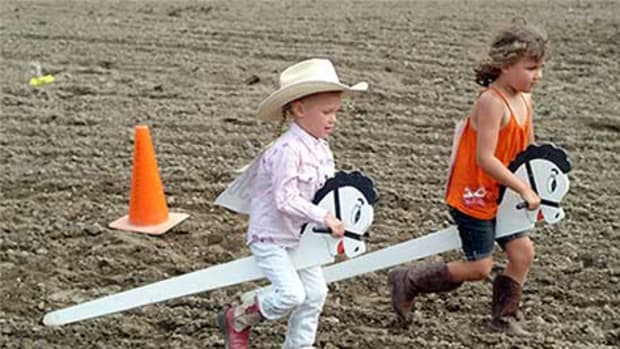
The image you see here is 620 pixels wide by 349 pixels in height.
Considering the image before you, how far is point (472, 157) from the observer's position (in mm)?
4191

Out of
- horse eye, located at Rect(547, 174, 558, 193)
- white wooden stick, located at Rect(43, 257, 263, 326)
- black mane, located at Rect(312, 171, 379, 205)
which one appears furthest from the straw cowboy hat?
horse eye, located at Rect(547, 174, 558, 193)

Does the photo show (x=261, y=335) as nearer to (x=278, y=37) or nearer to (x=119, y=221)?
(x=119, y=221)

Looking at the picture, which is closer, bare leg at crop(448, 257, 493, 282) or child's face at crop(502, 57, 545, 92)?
child's face at crop(502, 57, 545, 92)

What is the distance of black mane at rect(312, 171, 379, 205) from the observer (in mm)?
3783

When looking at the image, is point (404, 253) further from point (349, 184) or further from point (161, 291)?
point (161, 291)

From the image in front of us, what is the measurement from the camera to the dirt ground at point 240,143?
14.8ft

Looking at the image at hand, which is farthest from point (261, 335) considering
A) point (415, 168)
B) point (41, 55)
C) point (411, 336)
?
point (41, 55)

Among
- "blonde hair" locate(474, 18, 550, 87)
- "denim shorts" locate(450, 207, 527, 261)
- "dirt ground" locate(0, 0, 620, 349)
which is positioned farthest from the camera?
"dirt ground" locate(0, 0, 620, 349)

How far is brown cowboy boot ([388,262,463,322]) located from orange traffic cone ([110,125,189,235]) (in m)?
1.48

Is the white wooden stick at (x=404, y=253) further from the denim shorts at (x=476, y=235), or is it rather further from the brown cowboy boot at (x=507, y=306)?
the brown cowboy boot at (x=507, y=306)

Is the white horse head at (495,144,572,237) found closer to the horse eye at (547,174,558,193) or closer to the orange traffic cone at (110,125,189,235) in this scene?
the horse eye at (547,174,558,193)

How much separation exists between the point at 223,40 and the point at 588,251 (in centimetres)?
512

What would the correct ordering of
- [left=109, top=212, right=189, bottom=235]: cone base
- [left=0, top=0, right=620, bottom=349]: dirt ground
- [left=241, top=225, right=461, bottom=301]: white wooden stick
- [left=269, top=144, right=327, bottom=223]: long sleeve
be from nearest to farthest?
[left=269, top=144, right=327, bottom=223]: long sleeve < [left=241, top=225, right=461, bottom=301]: white wooden stick < [left=0, top=0, right=620, bottom=349]: dirt ground < [left=109, top=212, right=189, bottom=235]: cone base

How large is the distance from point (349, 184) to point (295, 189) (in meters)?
0.20
